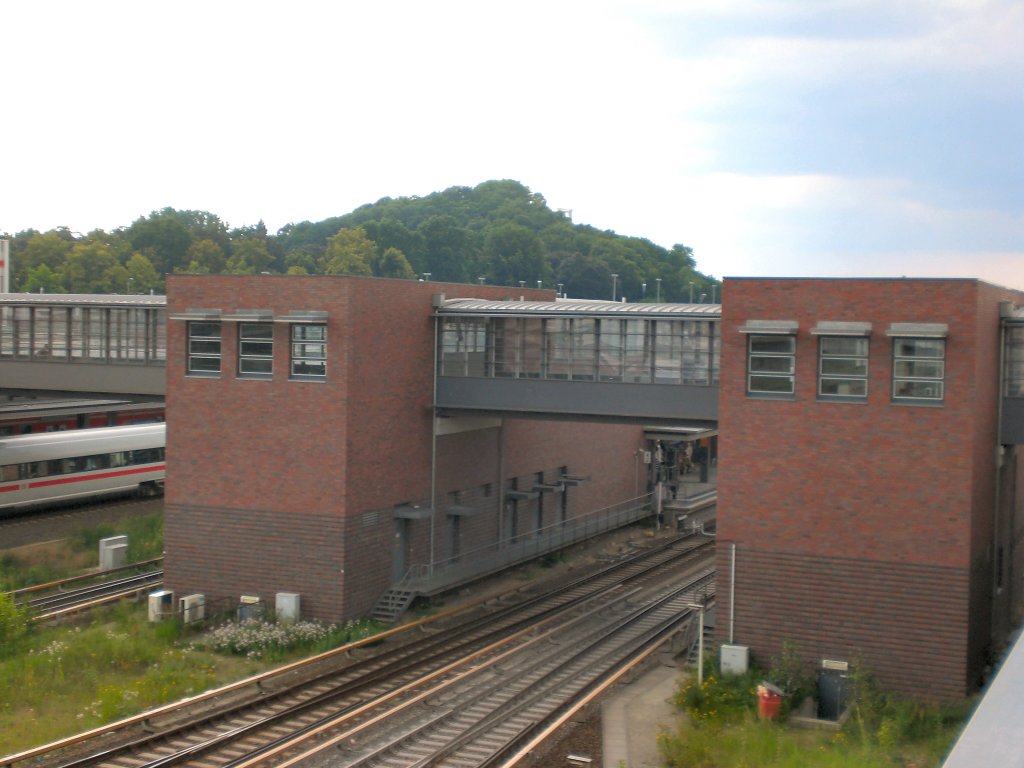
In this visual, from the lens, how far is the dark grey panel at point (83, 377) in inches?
1125

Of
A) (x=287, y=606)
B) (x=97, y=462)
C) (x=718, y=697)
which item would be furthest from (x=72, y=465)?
(x=718, y=697)

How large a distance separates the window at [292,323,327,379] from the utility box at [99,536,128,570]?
9.21 metres

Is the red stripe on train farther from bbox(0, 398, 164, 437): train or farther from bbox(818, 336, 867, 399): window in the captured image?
bbox(818, 336, 867, 399): window

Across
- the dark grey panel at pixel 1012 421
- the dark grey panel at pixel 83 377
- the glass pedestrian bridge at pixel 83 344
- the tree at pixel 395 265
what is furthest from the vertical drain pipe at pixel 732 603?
the tree at pixel 395 265

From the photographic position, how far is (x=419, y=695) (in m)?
18.5

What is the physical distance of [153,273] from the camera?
88.6m

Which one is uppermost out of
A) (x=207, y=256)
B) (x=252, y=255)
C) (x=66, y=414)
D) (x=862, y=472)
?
(x=252, y=255)

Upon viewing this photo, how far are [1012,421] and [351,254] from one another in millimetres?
78068

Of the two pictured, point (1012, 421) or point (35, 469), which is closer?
point (1012, 421)

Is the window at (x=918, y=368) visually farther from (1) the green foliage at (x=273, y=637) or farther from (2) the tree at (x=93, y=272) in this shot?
(2) the tree at (x=93, y=272)

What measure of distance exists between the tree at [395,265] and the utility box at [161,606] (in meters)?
75.4

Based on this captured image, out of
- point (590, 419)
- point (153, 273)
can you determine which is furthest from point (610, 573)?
point (153, 273)

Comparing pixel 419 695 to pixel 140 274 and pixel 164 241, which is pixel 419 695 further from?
pixel 164 241

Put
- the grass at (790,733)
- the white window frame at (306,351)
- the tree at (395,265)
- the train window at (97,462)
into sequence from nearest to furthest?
the grass at (790,733) → the white window frame at (306,351) → the train window at (97,462) → the tree at (395,265)
